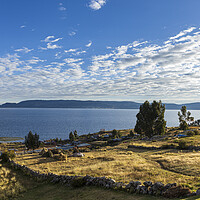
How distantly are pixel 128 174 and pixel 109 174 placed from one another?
222 centimetres

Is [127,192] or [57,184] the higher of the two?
[127,192]

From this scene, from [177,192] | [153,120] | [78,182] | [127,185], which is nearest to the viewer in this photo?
[177,192]

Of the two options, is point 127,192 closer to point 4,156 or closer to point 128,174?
point 128,174

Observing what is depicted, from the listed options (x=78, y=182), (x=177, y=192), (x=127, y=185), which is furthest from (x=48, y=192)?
(x=177, y=192)

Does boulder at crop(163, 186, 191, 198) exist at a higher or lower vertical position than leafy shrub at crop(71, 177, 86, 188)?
higher

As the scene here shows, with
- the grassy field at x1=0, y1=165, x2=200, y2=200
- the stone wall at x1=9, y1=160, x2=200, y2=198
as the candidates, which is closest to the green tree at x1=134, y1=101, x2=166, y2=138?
the stone wall at x1=9, y1=160, x2=200, y2=198

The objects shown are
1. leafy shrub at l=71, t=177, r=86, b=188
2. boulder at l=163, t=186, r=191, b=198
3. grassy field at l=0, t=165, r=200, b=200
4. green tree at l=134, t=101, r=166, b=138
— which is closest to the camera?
boulder at l=163, t=186, r=191, b=198

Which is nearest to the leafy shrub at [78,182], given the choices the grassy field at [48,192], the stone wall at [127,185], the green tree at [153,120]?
the stone wall at [127,185]

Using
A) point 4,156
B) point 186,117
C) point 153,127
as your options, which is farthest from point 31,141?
point 186,117

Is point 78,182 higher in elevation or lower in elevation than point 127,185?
lower

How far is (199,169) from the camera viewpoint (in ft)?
66.7

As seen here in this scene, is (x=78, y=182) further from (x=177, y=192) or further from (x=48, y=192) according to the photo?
(x=177, y=192)

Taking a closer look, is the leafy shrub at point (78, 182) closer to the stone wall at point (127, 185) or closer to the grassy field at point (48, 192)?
the stone wall at point (127, 185)

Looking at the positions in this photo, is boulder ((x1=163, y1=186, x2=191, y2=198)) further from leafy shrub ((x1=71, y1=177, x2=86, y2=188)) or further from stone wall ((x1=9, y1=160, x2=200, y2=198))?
leafy shrub ((x1=71, y1=177, x2=86, y2=188))
